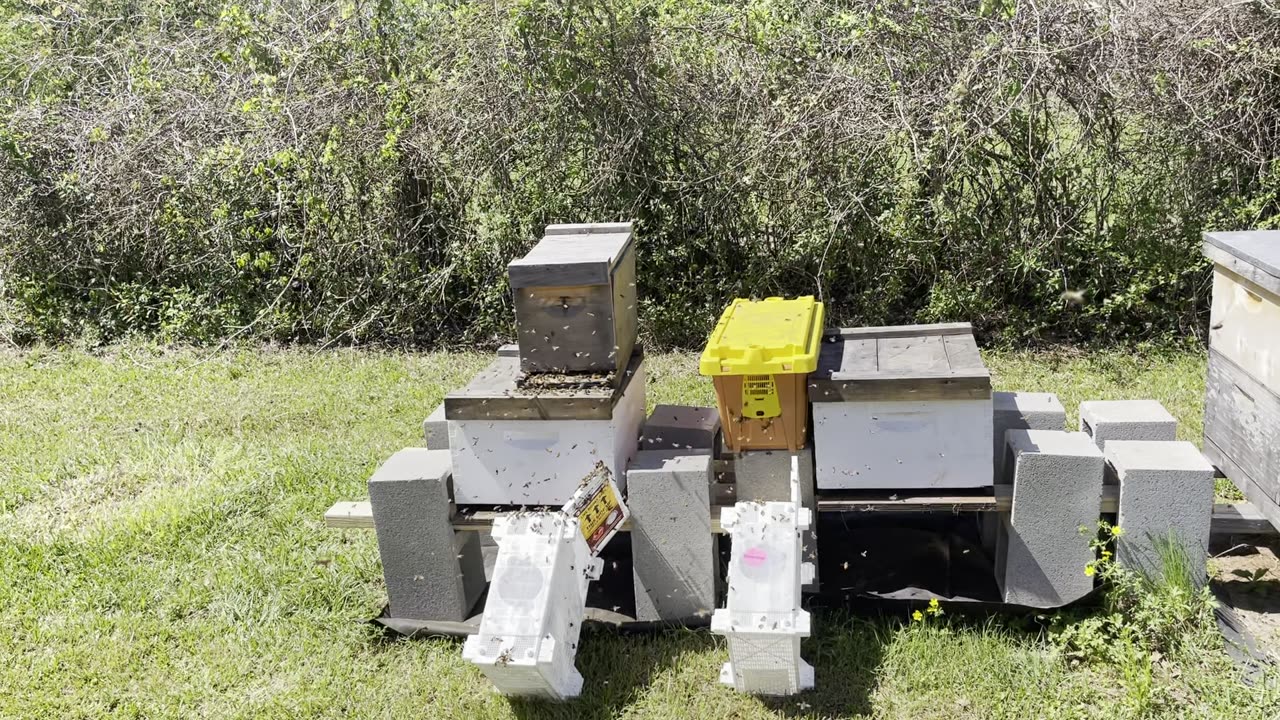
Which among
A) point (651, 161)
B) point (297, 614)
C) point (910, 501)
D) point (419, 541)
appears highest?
point (651, 161)

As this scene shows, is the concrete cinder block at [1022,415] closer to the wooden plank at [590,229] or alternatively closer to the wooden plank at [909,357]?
the wooden plank at [909,357]

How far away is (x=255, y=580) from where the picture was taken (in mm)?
3756

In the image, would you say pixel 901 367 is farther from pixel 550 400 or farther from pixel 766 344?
pixel 550 400

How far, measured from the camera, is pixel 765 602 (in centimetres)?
277

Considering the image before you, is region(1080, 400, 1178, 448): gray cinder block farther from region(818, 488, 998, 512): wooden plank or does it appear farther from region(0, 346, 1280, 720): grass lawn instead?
region(0, 346, 1280, 720): grass lawn

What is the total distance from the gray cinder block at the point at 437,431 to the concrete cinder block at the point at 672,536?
0.82 metres

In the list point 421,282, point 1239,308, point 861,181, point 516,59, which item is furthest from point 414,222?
point 1239,308

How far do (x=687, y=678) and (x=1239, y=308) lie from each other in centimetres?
205

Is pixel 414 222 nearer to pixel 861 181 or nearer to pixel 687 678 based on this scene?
pixel 861 181

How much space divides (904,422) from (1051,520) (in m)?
0.53

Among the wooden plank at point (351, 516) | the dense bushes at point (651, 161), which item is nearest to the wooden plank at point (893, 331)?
the wooden plank at point (351, 516)

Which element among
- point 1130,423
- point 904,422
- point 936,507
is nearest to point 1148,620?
point 936,507

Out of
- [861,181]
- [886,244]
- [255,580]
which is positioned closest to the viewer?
[255,580]

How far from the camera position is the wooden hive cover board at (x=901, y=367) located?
3.00 metres
